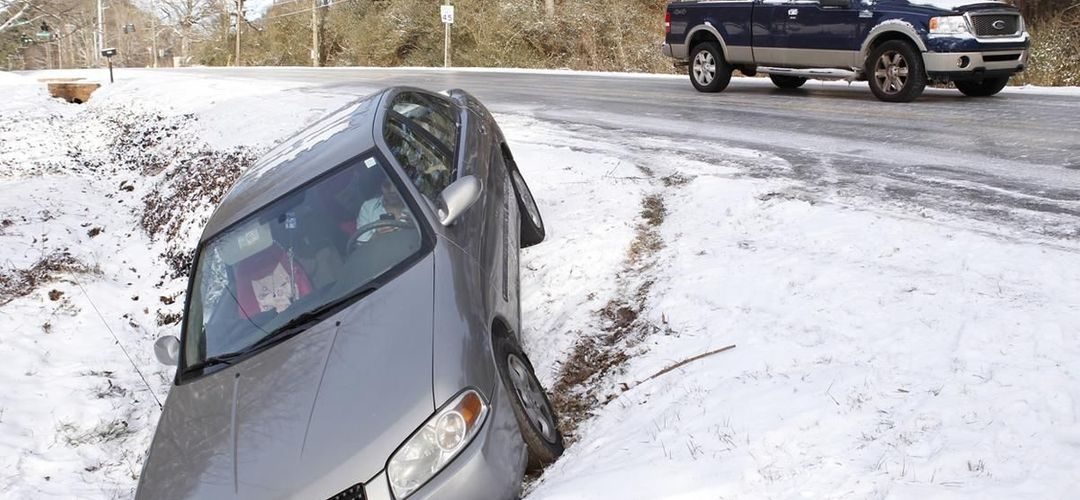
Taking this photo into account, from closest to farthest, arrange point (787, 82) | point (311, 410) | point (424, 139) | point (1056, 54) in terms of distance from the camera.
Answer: point (311, 410) → point (424, 139) → point (787, 82) → point (1056, 54)

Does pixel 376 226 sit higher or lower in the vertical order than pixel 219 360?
higher

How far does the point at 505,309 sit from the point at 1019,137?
6.52 meters

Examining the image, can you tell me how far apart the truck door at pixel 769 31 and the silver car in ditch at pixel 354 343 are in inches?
341

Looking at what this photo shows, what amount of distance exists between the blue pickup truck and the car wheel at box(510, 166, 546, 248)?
668cm

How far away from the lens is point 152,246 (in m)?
10.7

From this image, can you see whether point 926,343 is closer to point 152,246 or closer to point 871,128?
point 871,128

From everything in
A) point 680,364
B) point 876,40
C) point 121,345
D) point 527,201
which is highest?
point 876,40

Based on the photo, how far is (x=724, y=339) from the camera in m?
4.71

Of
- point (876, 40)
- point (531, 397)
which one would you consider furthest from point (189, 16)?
point (531, 397)

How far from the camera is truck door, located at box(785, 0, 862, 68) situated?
1162 centimetres

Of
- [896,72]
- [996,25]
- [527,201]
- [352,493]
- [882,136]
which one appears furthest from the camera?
[896,72]

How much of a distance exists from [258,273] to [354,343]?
0.86 m

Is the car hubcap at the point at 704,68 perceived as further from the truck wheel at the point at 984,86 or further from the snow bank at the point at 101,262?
the snow bank at the point at 101,262

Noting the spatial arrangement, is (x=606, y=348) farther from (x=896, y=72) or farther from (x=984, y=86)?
(x=984, y=86)
